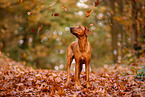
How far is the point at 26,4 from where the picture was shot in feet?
35.8

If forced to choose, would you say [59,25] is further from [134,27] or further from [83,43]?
[83,43]

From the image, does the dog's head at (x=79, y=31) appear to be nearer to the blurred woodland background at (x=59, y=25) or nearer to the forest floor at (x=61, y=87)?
the forest floor at (x=61, y=87)

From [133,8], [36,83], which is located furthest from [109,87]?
[133,8]

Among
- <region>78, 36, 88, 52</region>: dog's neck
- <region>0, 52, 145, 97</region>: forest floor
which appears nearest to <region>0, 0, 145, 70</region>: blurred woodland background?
<region>0, 52, 145, 97</region>: forest floor

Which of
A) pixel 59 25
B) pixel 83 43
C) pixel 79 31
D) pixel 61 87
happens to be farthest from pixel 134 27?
pixel 61 87

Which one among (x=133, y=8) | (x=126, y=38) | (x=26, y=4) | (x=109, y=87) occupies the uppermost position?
(x=26, y=4)

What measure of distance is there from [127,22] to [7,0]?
27.5 feet

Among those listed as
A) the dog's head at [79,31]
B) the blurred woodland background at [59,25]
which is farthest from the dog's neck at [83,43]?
the blurred woodland background at [59,25]

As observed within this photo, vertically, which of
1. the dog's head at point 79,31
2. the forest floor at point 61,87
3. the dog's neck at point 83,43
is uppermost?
the dog's head at point 79,31

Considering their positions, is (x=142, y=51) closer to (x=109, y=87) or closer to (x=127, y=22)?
(x=127, y=22)

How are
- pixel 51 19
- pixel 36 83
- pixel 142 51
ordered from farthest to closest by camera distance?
1. pixel 51 19
2. pixel 142 51
3. pixel 36 83

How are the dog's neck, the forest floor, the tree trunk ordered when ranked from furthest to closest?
the tree trunk
the dog's neck
the forest floor

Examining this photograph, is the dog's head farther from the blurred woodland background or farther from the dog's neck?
the blurred woodland background

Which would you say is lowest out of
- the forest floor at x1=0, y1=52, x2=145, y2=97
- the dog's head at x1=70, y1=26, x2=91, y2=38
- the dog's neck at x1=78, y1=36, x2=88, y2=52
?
the forest floor at x1=0, y1=52, x2=145, y2=97
